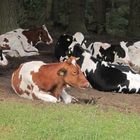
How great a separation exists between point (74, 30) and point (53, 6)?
7.44 m

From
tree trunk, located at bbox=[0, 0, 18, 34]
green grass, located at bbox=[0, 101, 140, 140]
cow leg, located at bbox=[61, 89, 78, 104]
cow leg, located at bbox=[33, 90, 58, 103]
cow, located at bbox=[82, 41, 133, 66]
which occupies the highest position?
green grass, located at bbox=[0, 101, 140, 140]

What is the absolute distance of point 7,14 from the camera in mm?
20531

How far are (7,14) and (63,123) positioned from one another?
1214 centimetres

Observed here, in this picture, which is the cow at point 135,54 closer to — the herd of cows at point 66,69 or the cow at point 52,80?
the herd of cows at point 66,69

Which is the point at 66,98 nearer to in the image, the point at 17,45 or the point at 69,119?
the point at 69,119

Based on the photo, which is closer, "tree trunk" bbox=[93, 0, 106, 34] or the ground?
the ground

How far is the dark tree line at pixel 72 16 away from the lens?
21062mm

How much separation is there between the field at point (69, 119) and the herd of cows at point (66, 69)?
0.39m

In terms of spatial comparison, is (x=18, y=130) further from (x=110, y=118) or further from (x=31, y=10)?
(x=31, y=10)

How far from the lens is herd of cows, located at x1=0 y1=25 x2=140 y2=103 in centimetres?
1164

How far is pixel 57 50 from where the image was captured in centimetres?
1873

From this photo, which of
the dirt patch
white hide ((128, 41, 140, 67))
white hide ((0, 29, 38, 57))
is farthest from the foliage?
the dirt patch

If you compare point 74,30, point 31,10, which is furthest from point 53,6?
point 74,30

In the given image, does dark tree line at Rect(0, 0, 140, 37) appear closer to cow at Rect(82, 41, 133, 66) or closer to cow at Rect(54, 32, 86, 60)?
cow at Rect(54, 32, 86, 60)
